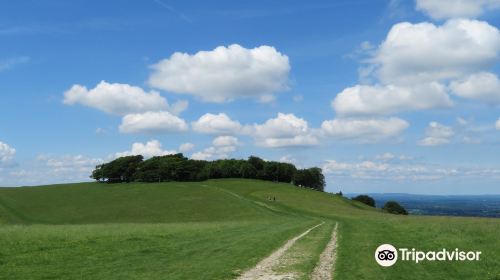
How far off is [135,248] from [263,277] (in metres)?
13.6

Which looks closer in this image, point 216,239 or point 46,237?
point 216,239

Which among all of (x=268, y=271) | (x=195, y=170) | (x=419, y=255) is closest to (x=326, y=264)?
(x=268, y=271)

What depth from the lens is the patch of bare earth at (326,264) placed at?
61.8 ft

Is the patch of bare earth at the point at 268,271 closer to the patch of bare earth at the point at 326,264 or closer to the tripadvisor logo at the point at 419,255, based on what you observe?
the patch of bare earth at the point at 326,264

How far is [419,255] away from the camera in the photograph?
934 inches

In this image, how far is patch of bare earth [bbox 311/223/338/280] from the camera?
18828mm

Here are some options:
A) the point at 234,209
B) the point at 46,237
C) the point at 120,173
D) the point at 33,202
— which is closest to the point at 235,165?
the point at 120,173

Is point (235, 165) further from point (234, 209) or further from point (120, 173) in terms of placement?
point (234, 209)

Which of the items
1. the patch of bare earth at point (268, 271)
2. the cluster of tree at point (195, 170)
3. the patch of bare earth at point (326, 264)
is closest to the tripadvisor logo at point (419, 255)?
the patch of bare earth at point (326, 264)

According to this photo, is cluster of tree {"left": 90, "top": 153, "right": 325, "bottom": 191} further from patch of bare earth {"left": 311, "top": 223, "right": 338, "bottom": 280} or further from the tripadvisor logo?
the tripadvisor logo

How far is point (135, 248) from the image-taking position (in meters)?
30.1

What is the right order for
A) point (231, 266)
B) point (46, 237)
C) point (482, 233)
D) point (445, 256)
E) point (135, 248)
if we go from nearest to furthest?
point (231, 266)
point (445, 256)
point (135, 248)
point (482, 233)
point (46, 237)

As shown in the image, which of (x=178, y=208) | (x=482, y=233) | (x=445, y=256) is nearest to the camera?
(x=445, y=256)

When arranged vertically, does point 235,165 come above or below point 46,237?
above
